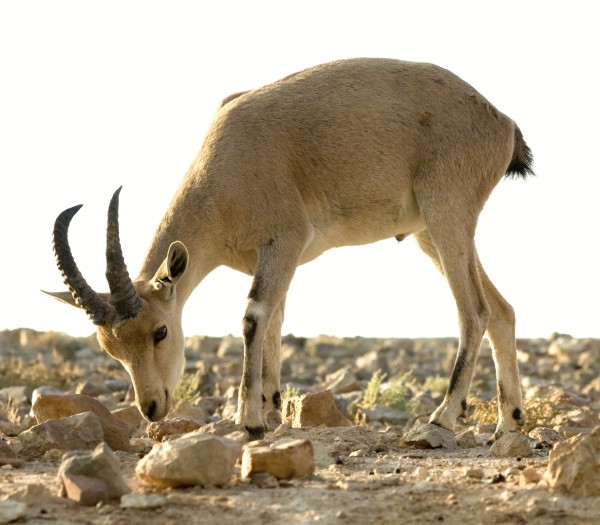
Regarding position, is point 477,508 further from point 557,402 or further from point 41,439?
point 557,402

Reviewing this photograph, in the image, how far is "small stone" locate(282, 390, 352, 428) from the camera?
9.78 m

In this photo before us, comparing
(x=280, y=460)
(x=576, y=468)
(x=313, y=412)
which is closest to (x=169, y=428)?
(x=313, y=412)

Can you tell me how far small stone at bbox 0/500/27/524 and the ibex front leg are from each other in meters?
3.28

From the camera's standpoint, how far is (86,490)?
574cm

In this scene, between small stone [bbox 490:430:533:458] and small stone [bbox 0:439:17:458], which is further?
small stone [bbox 490:430:533:458]

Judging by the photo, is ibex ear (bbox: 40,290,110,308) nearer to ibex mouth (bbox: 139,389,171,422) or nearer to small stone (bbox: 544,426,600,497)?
ibex mouth (bbox: 139,389,171,422)

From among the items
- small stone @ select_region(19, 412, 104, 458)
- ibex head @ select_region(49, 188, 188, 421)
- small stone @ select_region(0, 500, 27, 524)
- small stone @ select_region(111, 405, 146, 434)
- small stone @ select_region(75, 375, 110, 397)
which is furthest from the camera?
small stone @ select_region(75, 375, 110, 397)

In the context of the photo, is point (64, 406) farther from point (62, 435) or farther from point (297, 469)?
point (297, 469)

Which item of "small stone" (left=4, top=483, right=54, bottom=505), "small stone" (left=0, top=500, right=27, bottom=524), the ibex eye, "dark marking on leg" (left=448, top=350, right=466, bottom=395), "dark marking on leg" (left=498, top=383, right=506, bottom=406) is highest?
the ibex eye

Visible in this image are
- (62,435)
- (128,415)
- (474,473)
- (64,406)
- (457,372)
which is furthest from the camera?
(128,415)

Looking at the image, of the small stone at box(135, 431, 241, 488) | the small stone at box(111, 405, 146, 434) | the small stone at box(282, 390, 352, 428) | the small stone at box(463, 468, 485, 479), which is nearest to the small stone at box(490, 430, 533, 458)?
the small stone at box(463, 468, 485, 479)

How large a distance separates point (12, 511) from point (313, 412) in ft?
15.2

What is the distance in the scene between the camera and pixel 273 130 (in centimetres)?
972

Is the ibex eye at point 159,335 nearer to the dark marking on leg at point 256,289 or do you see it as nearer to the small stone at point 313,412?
the dark marking on leg at point 256,289
